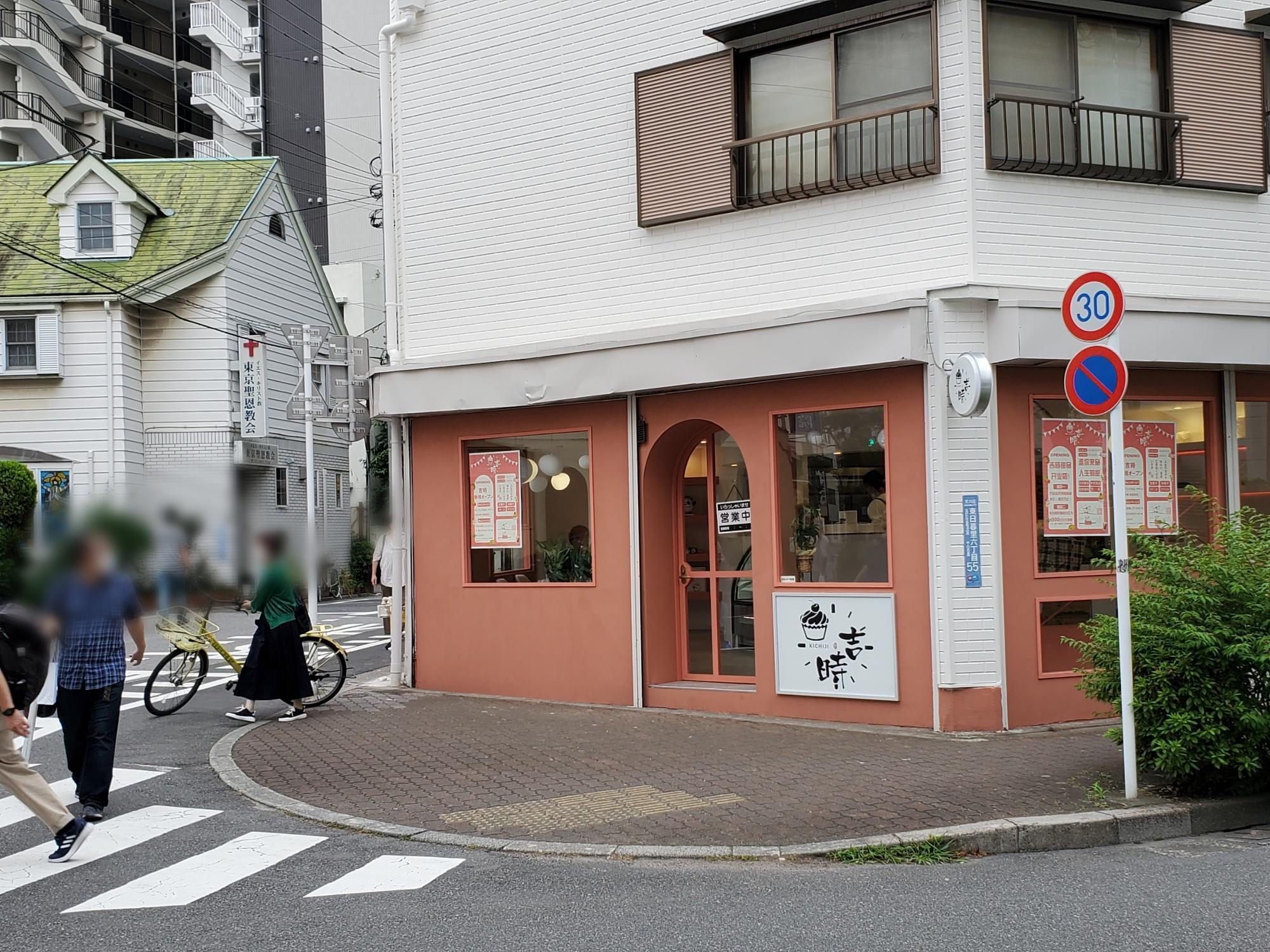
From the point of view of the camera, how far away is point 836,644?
1046 centimetres

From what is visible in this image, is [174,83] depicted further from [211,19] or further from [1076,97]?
[1076,97]

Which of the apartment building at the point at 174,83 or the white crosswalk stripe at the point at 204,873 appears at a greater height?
the apartment building at the point at 174,83

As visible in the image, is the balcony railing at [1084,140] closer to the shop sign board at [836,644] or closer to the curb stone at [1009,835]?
the shop sign board at [836,644]

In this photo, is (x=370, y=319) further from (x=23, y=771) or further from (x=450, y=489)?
(x=23, y=771)

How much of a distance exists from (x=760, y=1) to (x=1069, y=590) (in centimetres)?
595

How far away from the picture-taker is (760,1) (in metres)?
11.1

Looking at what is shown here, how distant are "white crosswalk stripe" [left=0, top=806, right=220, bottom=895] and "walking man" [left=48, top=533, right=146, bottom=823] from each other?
173 millimetres

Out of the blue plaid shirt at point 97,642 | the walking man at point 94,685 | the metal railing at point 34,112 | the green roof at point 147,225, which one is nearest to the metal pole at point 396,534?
the walking man at point 94,685

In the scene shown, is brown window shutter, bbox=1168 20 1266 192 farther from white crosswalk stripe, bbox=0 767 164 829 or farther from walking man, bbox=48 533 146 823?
white crosswalk stripe, bbox=0 767 164 829

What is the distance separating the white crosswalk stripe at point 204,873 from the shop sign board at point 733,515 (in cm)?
540

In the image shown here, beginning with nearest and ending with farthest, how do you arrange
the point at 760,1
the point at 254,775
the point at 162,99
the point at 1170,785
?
1. the point at 1170,785
2. the point at 254,775
3. the point at 760,1
4. the point at 162,99

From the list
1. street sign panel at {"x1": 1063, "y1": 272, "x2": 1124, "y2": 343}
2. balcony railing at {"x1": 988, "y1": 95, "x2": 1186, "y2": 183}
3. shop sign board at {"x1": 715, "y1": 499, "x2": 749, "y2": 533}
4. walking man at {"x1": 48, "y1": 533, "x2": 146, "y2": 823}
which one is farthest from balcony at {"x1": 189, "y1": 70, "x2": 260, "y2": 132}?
street sign panel at {"x1": 1063, "y1": 272, "x2": 1124, "y2": 343}

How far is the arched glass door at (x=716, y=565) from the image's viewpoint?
11492 mm

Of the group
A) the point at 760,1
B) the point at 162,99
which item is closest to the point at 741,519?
the point at 760,1
